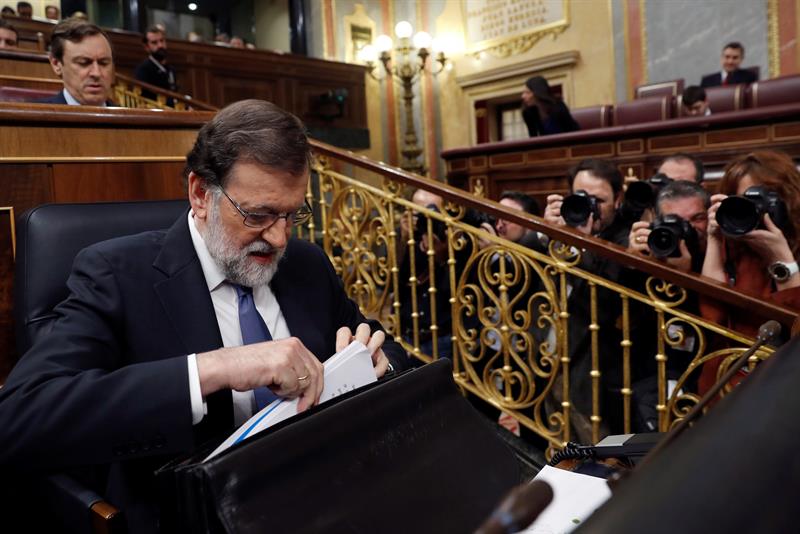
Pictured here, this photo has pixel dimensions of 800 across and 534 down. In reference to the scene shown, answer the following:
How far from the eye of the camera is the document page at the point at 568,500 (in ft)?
2.48

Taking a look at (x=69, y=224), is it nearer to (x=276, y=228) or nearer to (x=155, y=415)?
(x=276, y=228)

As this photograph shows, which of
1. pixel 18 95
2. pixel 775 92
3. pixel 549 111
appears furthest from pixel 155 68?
pixel 775 92

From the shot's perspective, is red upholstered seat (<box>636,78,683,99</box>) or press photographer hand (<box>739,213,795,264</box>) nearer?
press photographer hand (<box>739,213,795,264</box>)

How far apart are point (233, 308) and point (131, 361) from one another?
21 centimetres

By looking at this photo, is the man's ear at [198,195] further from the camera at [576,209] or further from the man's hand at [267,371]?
the camera at [576,209]

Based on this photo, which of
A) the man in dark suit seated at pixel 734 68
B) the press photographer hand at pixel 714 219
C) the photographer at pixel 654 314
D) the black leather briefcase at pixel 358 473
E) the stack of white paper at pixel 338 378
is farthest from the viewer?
the man in dark suit seated at pixel 734 68

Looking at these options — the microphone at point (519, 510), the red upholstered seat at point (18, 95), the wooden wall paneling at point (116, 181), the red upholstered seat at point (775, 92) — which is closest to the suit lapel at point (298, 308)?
the wooden wall paneling at point (116, 181)

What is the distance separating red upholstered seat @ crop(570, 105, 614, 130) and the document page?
623 cm

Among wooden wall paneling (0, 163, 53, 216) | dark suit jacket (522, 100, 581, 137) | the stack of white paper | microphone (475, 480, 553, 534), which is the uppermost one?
dark suit jacket (522, 100, 581, 137)

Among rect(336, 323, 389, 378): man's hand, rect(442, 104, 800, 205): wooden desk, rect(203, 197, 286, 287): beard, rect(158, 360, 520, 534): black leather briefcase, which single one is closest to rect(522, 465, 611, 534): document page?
rect(158, 360, 520, 534): black leather briefcase

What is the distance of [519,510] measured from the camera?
363mm

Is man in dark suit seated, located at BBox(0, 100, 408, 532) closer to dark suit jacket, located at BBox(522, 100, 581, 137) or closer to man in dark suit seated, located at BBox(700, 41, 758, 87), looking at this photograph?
dark suit jacket, located at BBox(522, 100, 581, 137)

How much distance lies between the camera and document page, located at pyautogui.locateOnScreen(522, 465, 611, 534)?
0.76 metres

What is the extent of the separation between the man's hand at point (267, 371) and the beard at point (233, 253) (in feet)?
0.89
